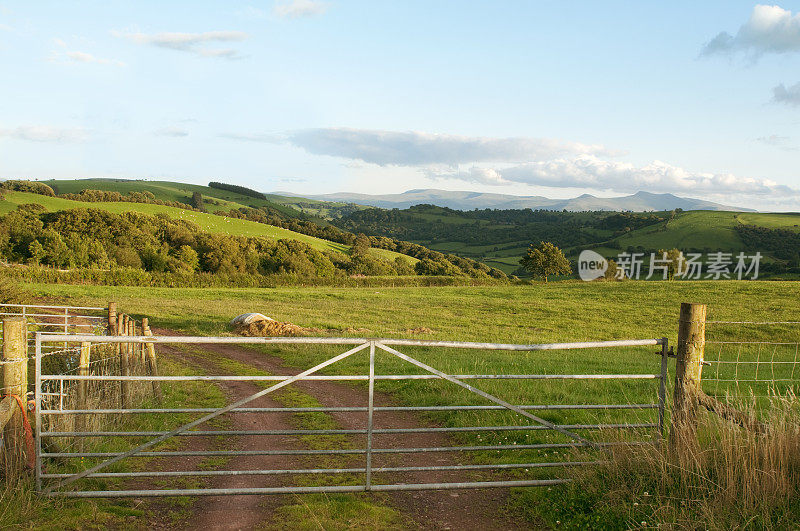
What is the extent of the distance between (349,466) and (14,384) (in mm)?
3917

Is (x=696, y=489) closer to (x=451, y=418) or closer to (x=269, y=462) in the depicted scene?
(x=451, y=418)

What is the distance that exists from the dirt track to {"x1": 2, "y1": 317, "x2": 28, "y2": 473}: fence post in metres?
1.67

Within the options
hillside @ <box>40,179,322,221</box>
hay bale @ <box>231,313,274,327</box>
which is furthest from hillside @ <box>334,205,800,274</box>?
hay bale @ <box>231,313,274,327</box>

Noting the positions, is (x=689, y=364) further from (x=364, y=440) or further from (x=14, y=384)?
(x=14, y=384)

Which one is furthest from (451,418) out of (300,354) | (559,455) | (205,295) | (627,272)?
(627,272)

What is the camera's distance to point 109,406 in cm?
874

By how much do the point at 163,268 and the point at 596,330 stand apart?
2087 inches

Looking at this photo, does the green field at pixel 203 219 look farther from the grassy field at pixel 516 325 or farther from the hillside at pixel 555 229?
the grassy field at pixel 516 325

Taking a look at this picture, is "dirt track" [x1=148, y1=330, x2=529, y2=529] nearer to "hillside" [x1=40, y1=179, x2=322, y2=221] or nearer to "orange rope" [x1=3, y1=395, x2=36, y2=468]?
"orange rope" [x1=3, y1=395, x2=36, y2=468]

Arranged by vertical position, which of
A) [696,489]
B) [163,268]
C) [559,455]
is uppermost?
[696,489]

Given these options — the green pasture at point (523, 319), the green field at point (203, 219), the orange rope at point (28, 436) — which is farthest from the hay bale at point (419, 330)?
the green field at point (203, 219)

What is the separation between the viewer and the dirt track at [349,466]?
204 inches

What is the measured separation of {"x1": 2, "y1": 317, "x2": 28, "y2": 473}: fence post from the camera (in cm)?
505

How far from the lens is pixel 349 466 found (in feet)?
22.8
